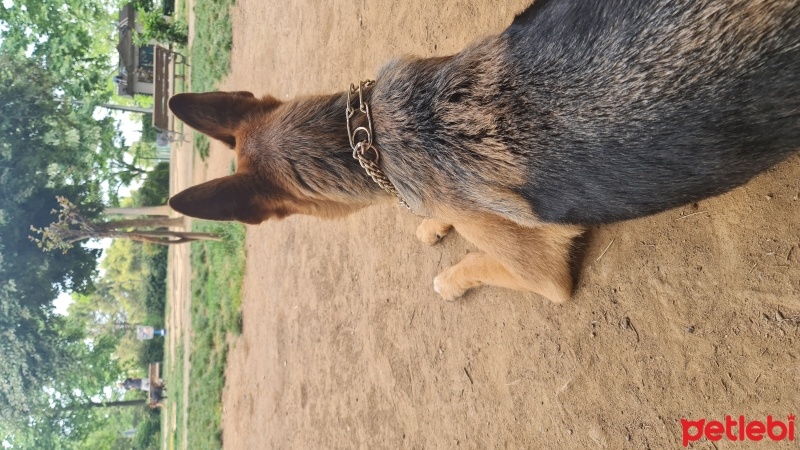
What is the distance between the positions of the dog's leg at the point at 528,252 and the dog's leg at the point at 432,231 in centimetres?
83

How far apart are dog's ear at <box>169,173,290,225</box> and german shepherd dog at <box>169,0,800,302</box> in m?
0.01

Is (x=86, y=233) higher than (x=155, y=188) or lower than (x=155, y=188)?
lower

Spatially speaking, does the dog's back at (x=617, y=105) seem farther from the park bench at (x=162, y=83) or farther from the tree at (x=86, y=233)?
the park bench at (x=162, y=83)

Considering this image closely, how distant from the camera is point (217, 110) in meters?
3.67

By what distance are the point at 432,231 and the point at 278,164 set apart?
5.80 ft

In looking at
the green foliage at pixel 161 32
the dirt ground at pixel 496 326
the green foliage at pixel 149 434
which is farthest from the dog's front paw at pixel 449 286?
the green foliage at pixel 149 434

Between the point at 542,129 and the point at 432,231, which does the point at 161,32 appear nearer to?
the point at 432,231

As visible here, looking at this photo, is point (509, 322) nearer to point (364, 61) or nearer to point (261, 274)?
point (364, 61)

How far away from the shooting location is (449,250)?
465cm

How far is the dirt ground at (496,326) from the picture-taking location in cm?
274

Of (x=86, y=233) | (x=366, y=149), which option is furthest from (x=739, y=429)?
(x=86, y=233)

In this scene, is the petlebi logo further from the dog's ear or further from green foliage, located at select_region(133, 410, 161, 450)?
green foliage, located at select_region(133, 410, 161, 450)

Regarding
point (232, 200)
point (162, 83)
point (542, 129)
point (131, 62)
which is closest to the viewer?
point (542, 129)

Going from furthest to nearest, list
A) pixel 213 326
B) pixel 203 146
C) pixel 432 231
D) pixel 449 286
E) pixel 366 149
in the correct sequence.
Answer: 1. pixel 203 146
2. pixel 213 326
3. pixel 432 231
4. pixel 449 286
5. pixel 366 149
